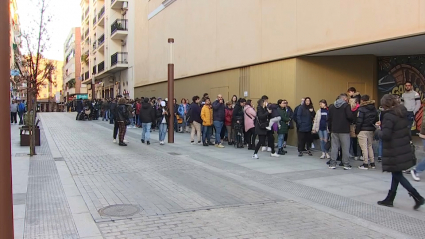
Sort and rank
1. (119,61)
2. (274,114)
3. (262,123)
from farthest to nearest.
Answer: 1. (119,61)
2. (274,114)
3. (262,123)

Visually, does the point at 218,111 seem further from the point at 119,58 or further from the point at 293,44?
the point at 119,58

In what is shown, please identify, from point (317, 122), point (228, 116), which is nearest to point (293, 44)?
point (228, 116)

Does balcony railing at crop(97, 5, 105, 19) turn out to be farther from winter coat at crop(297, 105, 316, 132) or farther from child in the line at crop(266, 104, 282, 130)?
winter coat at crop(297, 105, 316, 132)

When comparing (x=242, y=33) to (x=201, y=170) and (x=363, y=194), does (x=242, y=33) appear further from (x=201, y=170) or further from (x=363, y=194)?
(x=363, y=194)

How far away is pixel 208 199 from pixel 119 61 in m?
32.4

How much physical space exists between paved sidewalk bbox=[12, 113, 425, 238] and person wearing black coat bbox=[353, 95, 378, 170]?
448 millimetres

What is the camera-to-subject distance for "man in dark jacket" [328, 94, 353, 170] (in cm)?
918

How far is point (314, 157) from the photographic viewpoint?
11.4 m

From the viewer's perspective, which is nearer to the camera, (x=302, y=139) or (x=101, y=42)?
(x=302, y=139)

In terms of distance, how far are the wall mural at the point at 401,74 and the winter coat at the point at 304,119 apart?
3584 mm

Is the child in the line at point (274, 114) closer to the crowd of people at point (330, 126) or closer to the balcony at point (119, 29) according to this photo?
the crowd of people at point (330, 126)

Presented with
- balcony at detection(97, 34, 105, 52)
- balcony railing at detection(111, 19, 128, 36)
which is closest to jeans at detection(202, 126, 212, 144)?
balcony railing at detection(111, 19, 128, 36)

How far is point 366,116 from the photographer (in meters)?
9.36

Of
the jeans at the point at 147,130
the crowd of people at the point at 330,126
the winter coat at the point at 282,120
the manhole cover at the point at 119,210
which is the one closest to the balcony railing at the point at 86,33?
the crowd of people at the point at 330,126
